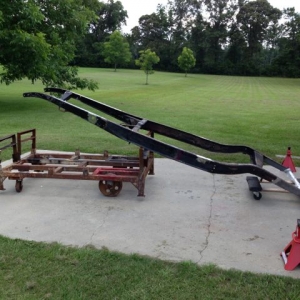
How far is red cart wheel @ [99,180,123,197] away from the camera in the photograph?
5.08m

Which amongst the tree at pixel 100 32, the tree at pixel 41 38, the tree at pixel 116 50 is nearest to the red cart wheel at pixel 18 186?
the tree at pixel 41 38

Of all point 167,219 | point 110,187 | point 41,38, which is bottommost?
point 167,219

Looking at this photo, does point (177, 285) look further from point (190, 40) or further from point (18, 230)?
point (190, 40)

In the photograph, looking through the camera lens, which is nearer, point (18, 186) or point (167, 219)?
point (167, 219)

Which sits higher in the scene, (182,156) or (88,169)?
(182,156)

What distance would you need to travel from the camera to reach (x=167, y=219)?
439cm

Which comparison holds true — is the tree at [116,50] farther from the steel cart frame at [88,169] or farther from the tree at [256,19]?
the steel cart frame at [88,169]

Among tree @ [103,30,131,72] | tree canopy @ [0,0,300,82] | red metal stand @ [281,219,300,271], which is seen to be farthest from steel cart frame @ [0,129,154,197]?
tree @ [103,30,131,72]

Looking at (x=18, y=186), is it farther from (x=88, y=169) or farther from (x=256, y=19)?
(x=256, y=19)

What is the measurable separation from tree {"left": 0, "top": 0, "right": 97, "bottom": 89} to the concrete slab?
1121 cm

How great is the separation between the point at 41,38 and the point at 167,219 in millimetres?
13300

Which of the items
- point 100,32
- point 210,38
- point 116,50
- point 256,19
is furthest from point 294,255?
point 100,32

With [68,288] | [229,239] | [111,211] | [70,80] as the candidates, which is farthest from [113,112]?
[70,80]

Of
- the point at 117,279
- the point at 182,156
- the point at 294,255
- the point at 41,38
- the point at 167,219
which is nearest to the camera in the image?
the point at 117,279
